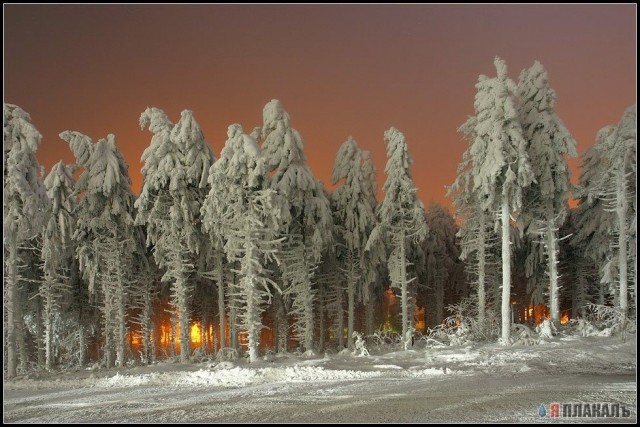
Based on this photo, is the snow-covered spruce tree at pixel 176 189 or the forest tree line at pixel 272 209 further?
the snow-covered spruce tree at pixel 176 189

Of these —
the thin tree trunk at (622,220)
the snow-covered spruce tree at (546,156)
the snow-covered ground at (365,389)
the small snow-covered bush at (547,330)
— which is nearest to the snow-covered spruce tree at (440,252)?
the snow-covered spruce tree at (546,156)

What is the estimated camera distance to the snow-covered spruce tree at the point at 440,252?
48.3 meters

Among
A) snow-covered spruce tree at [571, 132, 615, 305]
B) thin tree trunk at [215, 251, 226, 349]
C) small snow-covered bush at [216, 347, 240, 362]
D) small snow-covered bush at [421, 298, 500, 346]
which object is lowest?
small snow-covered bush at [216, 347, 240, 362]

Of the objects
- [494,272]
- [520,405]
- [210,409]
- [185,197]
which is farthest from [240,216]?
[494,272]

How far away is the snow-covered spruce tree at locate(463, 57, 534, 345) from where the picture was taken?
28.6m

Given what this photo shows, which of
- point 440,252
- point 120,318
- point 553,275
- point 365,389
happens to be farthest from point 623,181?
point 120,318

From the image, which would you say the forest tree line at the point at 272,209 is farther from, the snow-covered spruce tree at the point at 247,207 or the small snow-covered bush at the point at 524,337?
the small snow-covered bush at the point at 524,337

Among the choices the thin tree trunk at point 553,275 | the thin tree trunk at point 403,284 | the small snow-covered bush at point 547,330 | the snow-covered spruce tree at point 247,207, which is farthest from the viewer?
the thin tree trunk at point 403,284

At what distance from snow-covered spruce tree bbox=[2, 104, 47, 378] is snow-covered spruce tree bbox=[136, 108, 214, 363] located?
5.96 meters

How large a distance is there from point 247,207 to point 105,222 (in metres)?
9.08

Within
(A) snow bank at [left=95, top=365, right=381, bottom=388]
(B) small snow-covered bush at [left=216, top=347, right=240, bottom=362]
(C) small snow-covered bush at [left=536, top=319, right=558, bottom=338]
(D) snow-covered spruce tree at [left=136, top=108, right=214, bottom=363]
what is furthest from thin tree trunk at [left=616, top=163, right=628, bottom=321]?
(D) snow-covered spruce tree at [left=136, top=108, right=214, bottom=363]

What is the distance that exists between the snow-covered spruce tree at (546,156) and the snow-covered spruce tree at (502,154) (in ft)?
6.30

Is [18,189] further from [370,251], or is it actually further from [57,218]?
[370,251]

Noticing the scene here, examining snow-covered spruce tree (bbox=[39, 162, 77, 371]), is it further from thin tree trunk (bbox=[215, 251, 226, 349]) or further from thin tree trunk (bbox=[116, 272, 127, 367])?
thin tree trunk (bbox=[215, 251, 226, 349])
